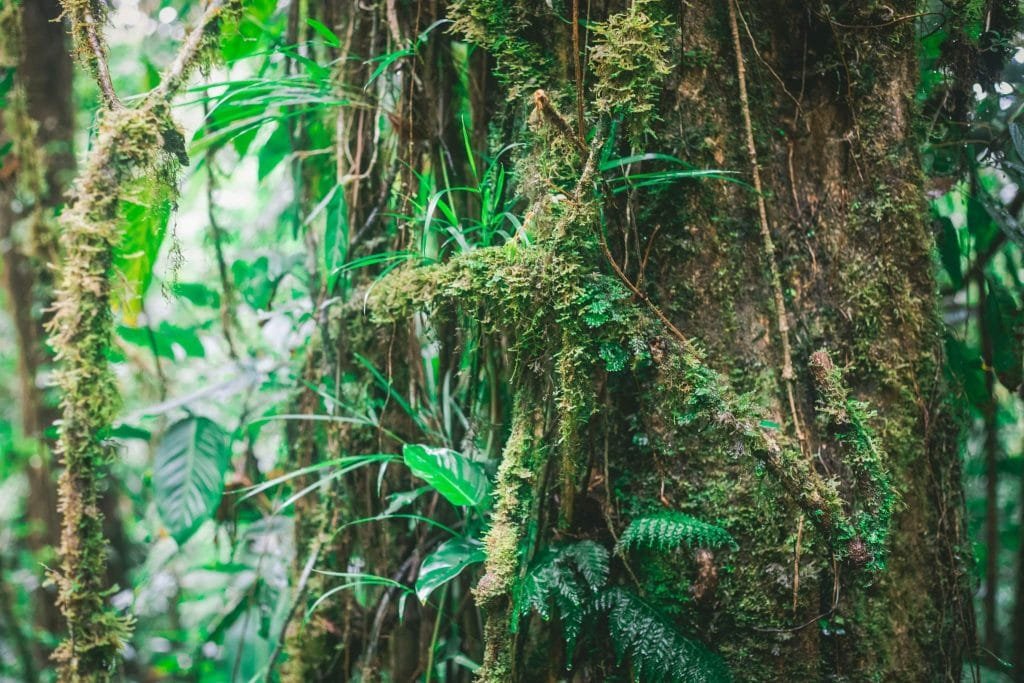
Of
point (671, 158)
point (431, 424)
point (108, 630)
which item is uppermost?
point (671, 158)

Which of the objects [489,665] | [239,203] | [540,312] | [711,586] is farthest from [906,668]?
[239,203]

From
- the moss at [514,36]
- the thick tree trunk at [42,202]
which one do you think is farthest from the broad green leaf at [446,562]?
the thick tree trunk at [42,202]

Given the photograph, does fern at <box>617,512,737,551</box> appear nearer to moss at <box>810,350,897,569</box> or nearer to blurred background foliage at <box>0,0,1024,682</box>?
blurred background foliage at <box>0,0,1024,682</box>

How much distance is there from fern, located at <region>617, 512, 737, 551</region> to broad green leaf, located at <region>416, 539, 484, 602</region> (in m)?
0.29

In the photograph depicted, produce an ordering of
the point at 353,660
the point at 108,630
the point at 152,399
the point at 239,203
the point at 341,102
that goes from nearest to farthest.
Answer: the point at 108,630, the point at 341,102, the point at 353,660, the point at 152,399, the point at 239,203

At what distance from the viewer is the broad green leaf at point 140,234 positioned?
119 centimetres

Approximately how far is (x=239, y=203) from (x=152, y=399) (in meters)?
1.84

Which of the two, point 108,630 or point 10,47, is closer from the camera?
point 108,630

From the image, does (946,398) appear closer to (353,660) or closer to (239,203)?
(353,660)

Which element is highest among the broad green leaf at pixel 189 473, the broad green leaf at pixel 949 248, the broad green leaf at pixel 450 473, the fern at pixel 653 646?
the broad green leaf at pixel 949 248

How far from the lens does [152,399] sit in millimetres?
3375

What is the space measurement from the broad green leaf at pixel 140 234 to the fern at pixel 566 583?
87cm

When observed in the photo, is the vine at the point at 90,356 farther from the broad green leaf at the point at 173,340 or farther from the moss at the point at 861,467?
the moss at the point at 861,467

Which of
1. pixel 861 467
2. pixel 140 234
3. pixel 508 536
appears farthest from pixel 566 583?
pixel 140 234
